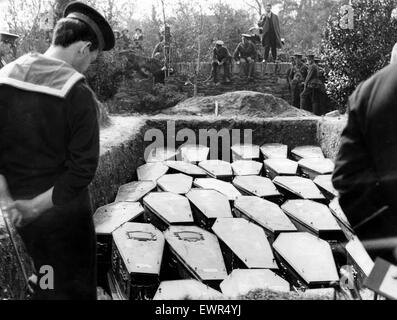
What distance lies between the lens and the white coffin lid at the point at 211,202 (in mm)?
4828

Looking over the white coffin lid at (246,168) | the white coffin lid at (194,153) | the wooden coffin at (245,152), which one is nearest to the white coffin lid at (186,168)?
the white coffin lid at (194,153)

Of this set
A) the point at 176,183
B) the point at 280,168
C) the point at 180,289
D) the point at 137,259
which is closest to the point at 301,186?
the point at 280,168

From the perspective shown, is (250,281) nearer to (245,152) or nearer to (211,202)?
(211,202)

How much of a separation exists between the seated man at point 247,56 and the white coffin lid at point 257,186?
8.93 m

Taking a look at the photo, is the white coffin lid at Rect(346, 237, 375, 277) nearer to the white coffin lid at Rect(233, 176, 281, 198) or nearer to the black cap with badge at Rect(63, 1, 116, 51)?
the white coffin lid at Rect(233, 176, 281, 198)

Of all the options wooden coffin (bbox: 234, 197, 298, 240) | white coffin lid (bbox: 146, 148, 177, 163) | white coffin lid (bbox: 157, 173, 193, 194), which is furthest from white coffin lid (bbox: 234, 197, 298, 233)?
white coffin lid (bbox: 146, 148, 177, 163)

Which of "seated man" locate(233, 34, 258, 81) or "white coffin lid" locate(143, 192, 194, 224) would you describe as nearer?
"white coffin lid" locate(143, 192, 194, 224)

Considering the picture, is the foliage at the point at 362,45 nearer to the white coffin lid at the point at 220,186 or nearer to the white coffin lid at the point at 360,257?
the white coffin lid at the point at 220,186

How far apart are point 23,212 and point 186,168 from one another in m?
4.33

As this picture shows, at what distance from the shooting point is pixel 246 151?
714cm

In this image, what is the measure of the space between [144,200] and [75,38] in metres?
3.05

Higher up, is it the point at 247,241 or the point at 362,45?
the point at 362,45

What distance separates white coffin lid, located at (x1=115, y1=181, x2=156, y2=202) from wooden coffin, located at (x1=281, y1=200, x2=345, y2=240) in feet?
4.91

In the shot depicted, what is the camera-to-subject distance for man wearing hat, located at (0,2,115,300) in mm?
1977
